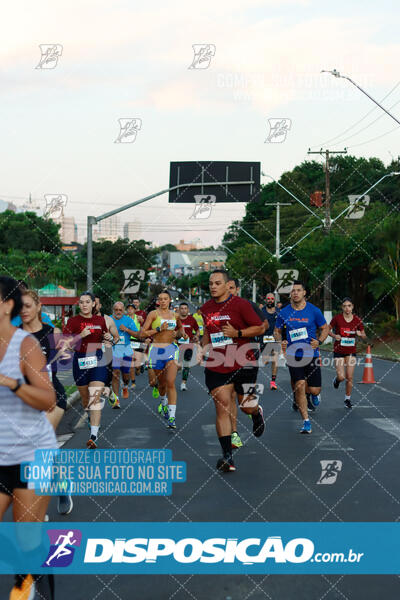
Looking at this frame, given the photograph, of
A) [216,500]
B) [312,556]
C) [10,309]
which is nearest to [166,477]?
[216,500]

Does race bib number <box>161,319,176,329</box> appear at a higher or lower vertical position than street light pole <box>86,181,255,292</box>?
lower

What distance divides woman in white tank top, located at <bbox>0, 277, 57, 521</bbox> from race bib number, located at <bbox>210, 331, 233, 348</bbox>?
15.0ft

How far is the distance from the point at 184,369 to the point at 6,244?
63803mm

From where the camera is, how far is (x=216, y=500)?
6.70 meters

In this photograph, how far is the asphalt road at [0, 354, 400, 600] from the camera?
4.66 metres

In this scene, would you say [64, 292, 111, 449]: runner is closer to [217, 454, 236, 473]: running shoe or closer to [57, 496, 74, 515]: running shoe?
[217, 454, 236, 473]: running shoe

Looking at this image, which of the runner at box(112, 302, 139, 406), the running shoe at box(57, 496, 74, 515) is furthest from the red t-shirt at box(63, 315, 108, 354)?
the runner at box(112, 302, 139, 406)

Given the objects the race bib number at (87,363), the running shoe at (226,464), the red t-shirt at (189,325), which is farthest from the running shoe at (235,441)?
the red t-shirt at (189,325)

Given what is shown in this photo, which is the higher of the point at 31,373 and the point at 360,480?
the point at 31,373

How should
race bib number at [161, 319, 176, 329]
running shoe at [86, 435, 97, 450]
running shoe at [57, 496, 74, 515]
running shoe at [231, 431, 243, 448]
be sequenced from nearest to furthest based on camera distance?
running shoe at [57, 496, 74, 515]
running shoe at [86, 435, 97, 450]
running shoe at [231, 431, 243, 448]
race bib number at [161, 319, 176, 329]

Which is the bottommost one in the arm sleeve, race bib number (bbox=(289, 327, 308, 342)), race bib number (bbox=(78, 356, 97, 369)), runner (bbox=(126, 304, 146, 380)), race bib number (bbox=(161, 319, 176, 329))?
runner (bbox=(126, 304, 146, 380))

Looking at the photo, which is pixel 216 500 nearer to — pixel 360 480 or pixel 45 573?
pixel 360 480

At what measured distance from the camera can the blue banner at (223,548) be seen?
5.03 m

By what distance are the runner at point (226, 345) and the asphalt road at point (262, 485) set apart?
0.74 meters
